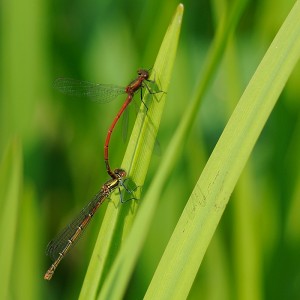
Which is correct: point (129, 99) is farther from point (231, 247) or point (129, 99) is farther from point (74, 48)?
point (231, 247)

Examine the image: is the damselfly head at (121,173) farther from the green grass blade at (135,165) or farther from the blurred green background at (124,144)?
the blurred green background at (124,144)

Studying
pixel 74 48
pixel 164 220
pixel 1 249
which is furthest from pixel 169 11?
pixel 1 249

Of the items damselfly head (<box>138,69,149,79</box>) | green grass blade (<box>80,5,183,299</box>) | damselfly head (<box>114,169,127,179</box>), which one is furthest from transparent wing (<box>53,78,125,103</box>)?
green grass blade (<box>80,5,183,299</box>)

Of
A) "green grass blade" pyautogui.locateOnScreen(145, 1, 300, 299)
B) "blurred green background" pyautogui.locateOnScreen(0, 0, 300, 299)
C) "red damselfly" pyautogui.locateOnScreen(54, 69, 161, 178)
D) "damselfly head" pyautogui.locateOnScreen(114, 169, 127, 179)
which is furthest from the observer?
"red damselfly" pyautogui.locateOnScreen(54, 69, 161, 178)

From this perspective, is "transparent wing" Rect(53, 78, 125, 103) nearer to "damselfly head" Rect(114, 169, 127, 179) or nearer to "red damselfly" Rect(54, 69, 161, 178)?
"red damselfly" Rect(54, 69, 161, 178)

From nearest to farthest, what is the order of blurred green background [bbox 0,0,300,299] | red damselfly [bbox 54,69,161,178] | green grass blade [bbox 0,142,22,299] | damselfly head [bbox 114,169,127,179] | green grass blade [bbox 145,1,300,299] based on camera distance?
green grass blade [bbox 145,1,300,299]
green grass blade [bbox 0,142,22,299]
damselfly head [bbox 114,169,127,179]
blurred green background [bbox 0,0,300,299]
red damselfly [bbox 54,69,161,178]

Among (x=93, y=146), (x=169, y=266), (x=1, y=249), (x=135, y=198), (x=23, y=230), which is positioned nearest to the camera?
(x=169, y=266)

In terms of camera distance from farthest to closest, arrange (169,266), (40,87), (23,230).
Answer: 1. (40,87)
2. (23,230)
3. (169,266)
